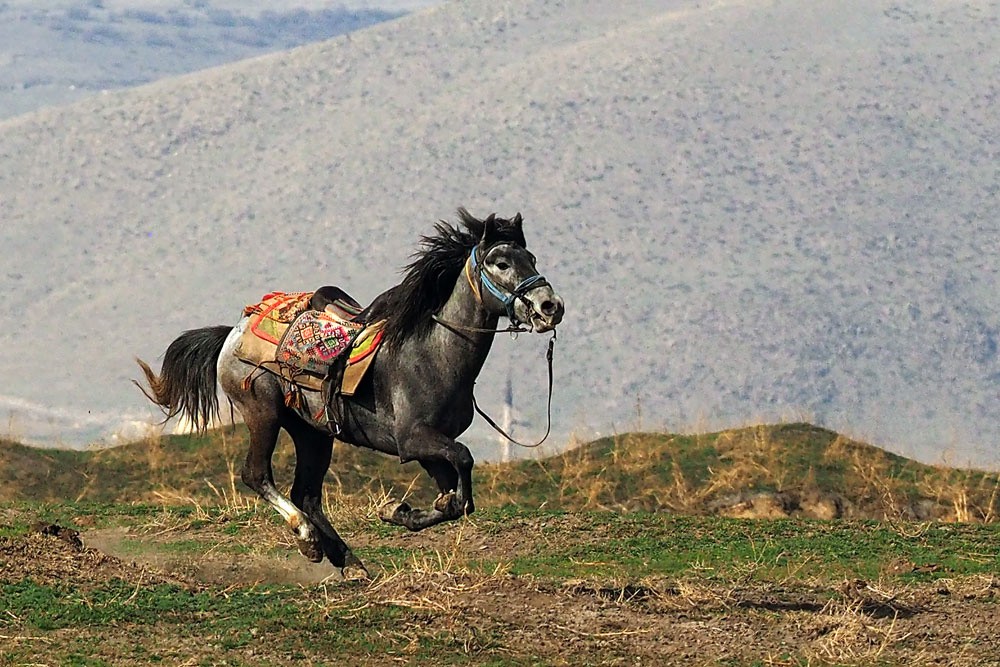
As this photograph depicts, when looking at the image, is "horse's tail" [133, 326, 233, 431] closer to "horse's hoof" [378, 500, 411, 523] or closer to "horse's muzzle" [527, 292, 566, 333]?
"horse's hoof" [378, 500, 411, 523]

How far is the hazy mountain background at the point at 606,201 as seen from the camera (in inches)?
2432

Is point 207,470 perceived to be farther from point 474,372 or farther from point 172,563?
point 474,372

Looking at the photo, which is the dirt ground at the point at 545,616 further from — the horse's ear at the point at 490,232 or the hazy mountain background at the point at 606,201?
the hazy mountain background at the point at 606,201

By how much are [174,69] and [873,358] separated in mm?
85930

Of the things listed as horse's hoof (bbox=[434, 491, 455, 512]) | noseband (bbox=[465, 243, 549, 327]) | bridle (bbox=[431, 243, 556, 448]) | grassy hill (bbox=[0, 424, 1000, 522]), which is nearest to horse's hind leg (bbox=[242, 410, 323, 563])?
horse's hoof (bbox=[434, 491, 455, 512])

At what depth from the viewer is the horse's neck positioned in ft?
39.9

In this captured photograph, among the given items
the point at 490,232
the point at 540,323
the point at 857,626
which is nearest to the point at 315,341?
the point at 490,232

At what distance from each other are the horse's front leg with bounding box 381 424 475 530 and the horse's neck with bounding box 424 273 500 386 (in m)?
0.44

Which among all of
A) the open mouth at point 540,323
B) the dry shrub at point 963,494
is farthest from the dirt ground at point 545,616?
the dry shrub at point 963,494

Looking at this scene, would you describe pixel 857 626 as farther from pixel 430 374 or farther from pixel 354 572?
pixel 354 572

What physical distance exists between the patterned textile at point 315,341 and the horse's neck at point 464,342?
2.80 ft

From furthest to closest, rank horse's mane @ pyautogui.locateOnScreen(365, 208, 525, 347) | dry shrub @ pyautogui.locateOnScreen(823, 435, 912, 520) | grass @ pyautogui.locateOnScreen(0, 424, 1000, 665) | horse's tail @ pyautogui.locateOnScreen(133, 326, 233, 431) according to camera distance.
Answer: dry shrub @ pyautogui.locateOnScreen(823, 435, 912, 520), horse's tail @ pyautogui.locateOnScreen(133, 326, 233, 431), horse's mane @ pyautogui.locateOnScreen(365, 208, 525, 347), grass @ pyautogui.locateOnScreen(0, 424, 1000, 665)

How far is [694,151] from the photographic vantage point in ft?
251

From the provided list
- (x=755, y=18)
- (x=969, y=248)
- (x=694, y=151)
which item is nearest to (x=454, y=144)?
(x=694, y=151)
